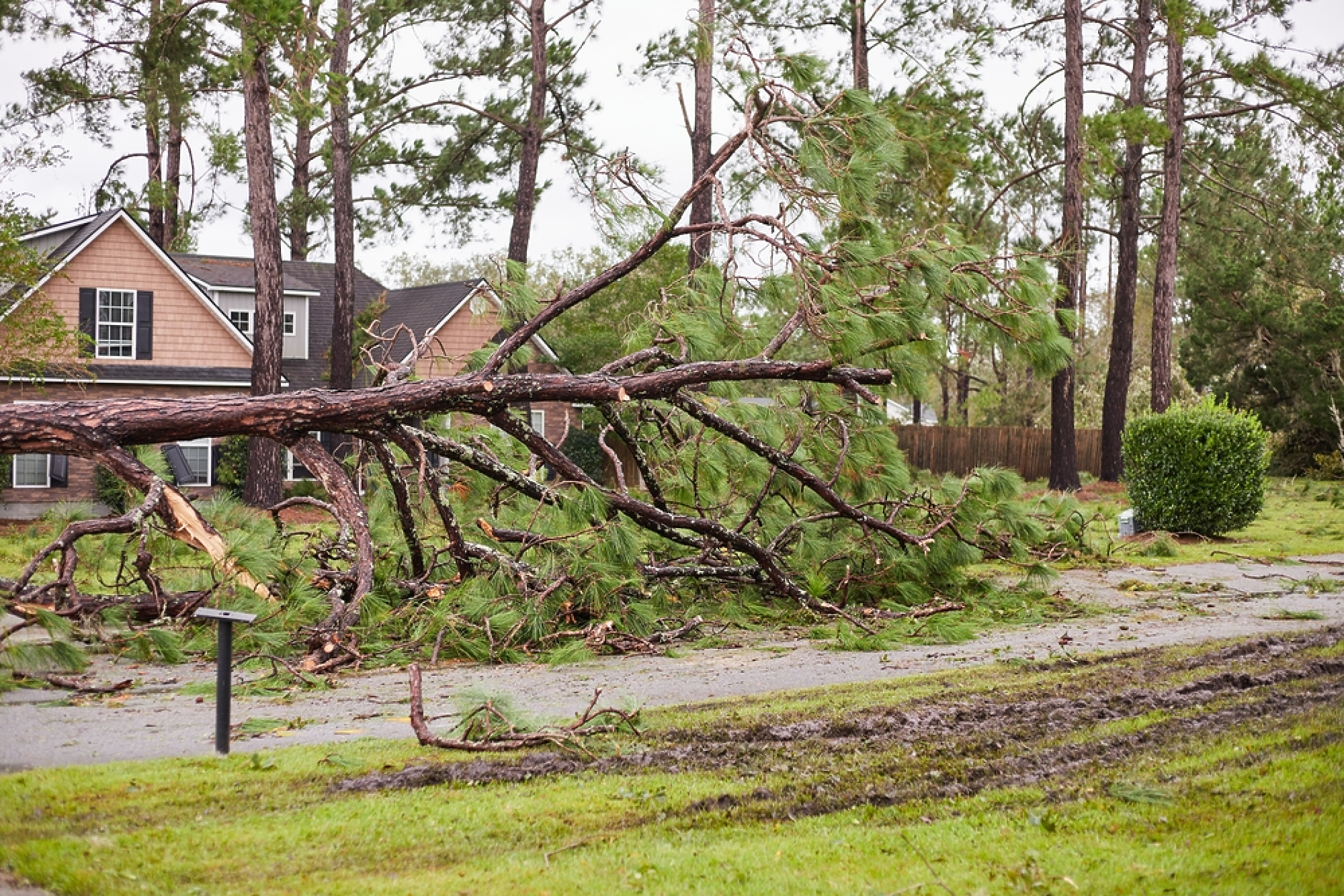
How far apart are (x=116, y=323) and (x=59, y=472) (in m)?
3.21

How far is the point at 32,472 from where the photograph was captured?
2303 cm

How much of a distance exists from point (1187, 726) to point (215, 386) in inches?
881

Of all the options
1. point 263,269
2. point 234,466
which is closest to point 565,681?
point 263,269

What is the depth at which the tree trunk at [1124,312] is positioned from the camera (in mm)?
25422

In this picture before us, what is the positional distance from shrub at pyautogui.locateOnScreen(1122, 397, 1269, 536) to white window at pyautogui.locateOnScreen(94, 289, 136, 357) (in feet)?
63.2

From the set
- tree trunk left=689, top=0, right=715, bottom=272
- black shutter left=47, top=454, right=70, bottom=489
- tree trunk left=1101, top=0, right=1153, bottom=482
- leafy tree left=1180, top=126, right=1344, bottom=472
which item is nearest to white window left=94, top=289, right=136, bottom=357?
black shutter left=47, top=454, right=70, bottom=489

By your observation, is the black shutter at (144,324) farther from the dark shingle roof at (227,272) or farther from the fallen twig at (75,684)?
the fallen twig at (75,684)

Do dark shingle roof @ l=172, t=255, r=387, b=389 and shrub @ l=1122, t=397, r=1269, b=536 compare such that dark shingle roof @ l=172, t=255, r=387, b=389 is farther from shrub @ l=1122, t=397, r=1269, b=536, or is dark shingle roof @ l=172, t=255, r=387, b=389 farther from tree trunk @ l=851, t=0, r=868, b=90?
shrub @ l=1122, t=397, r=1269, b=536

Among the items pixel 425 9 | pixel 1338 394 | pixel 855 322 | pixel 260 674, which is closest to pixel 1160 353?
pixel 1338 394

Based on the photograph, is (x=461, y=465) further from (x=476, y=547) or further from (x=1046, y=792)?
(x=1046, y=792)

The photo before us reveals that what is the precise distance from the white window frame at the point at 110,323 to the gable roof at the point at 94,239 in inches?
34.2

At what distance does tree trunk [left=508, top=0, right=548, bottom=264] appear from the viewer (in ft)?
81.1

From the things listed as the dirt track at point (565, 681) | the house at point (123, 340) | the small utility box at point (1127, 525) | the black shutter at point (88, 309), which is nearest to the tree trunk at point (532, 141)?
the house at point (123, 340)

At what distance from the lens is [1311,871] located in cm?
350
